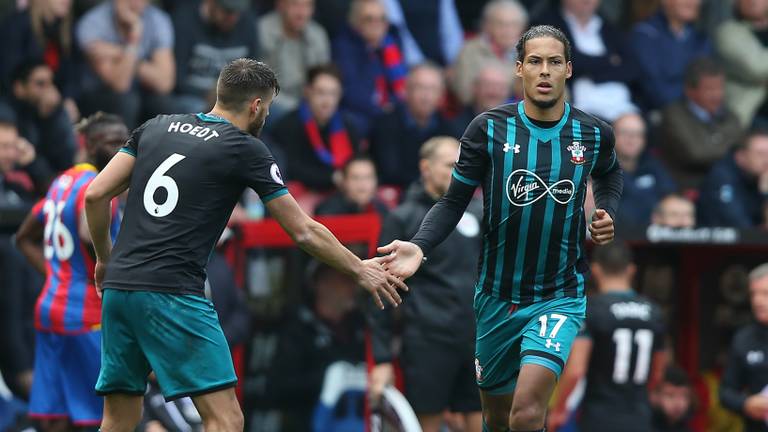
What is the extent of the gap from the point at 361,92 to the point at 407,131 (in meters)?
0.72

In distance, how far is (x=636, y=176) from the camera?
12359mm

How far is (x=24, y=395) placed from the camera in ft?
32.0

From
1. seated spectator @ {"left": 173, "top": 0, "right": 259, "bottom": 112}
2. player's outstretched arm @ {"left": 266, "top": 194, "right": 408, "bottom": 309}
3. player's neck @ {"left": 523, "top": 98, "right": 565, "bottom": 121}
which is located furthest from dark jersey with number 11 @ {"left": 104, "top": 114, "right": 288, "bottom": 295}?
seated spectator @ {"left": 173, "top": 0, "right": 259, "bottom": 112}

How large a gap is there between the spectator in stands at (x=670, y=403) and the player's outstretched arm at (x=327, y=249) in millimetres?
4963

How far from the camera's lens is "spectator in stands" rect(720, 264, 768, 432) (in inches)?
396

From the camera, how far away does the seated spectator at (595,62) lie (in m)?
12.8

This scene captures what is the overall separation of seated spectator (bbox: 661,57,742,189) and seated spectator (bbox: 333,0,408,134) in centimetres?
249

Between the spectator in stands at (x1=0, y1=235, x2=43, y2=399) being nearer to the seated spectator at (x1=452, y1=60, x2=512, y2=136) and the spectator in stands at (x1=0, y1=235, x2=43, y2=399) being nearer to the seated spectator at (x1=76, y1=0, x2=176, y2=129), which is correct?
the seated spectator at (x1=76, y1=0, x2=176, y2=129)

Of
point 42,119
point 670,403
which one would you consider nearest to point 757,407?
point 670,403

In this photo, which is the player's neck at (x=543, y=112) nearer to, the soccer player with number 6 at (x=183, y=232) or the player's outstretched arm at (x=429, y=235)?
the player's outstretched arm at (x=429, y=235)

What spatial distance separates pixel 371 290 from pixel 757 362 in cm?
446

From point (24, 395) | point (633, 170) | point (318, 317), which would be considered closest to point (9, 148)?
point (24, 395)

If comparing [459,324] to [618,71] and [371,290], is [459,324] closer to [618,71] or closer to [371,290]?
[371,290]

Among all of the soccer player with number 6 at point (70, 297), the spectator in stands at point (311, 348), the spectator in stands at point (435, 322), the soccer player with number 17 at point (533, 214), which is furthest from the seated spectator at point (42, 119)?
the soccer player with number 17 at point (533, 214)
